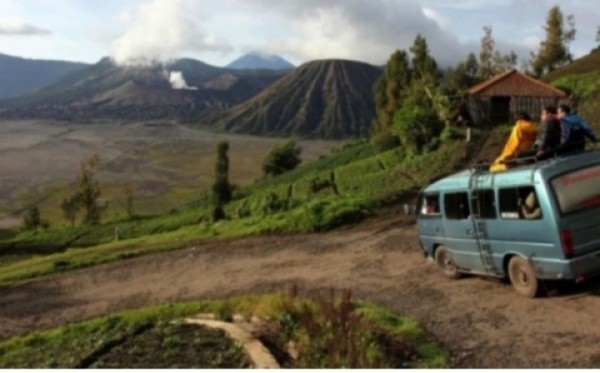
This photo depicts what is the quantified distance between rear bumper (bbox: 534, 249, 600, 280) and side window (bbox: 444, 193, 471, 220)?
2.49 m

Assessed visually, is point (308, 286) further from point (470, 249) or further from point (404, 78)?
point (404, 78)

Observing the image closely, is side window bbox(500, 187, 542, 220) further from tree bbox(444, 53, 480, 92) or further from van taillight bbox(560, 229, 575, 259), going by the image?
tree bbox(444, 53, 480, 92)

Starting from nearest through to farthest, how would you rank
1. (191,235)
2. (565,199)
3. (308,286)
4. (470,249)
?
(565,199)
(470,249)
(308,286)
(191,235)

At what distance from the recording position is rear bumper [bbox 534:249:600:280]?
1099 centimetres

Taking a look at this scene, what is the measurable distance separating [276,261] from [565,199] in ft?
35.3

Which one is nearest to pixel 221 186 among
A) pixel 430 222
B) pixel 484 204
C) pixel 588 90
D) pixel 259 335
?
pixel 588 90

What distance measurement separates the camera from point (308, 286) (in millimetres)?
16375

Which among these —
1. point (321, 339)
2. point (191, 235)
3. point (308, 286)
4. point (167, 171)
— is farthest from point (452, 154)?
point (167, 171)

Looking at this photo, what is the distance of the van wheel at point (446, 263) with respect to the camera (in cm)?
1456

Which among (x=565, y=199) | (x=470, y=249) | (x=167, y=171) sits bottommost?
(x=167, y=171)

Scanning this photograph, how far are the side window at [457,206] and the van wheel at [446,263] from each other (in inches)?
33.7

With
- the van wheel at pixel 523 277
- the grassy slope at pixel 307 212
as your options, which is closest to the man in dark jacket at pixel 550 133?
the van wheel at pixel 523 277

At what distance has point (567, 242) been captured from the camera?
10953 millimetres

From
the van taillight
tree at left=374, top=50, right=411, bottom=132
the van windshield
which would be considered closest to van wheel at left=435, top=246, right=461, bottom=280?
the van taillight
